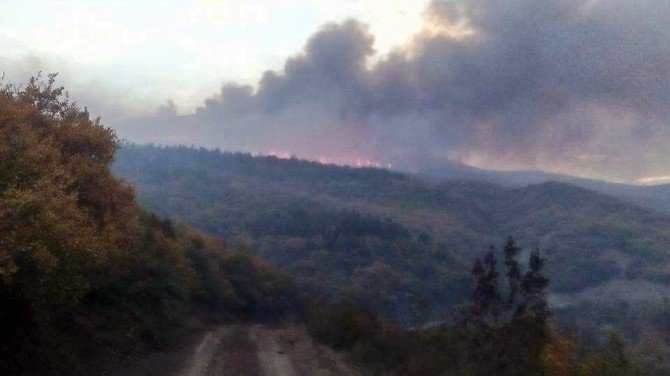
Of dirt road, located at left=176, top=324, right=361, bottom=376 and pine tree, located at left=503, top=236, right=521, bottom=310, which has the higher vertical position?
pine tree, located at left=503, top=236, right=521, bottom=310

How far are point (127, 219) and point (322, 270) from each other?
9274 cm

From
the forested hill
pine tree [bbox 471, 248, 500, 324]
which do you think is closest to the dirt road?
the forested hill

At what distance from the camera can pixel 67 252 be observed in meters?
12.7

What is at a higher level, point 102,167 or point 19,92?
point 19,92

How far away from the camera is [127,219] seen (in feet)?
67.3

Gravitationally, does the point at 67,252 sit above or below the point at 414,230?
above

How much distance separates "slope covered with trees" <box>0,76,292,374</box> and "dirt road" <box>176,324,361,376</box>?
7.99 ft

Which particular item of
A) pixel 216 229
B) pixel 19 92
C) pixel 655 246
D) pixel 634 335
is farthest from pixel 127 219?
pixel 216 229

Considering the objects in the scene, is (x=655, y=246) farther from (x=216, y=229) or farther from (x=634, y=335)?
(x=216, y=229)

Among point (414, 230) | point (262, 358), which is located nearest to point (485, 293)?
point (262, 358)

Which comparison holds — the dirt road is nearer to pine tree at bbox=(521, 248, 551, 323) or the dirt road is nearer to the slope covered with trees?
the slope covered with trees

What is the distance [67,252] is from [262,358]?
16.1 m

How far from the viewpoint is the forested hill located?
70.9 metres

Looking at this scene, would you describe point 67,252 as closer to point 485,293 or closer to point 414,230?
point 485,293
